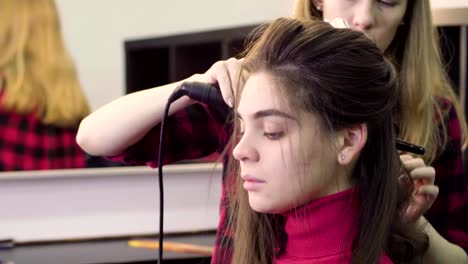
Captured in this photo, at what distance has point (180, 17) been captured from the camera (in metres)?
1.78

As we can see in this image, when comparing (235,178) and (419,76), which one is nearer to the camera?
(235,178)

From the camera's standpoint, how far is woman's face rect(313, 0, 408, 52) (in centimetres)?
103

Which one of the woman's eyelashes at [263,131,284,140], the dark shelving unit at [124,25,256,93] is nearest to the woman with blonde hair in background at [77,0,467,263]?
the woman's eyelashes at [263,131,284,140]

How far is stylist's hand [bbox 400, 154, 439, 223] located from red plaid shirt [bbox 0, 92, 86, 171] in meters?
1.01

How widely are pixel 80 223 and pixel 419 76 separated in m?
1.03

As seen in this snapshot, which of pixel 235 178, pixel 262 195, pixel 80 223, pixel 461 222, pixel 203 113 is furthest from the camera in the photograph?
pixel 80 223

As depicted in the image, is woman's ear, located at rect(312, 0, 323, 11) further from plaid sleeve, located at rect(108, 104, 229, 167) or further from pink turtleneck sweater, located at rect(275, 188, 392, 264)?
pink turtleneck sweater, located at rect(275, 188, 392, 264)

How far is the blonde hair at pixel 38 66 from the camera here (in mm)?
1655

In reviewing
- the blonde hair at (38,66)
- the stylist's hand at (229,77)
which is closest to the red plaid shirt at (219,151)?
the stylist's hand at (229,77)

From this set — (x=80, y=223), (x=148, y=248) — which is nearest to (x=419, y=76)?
(x=148, y=248)

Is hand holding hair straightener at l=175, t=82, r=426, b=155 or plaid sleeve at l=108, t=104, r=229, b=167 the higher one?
hand holding hair straightener at l=175, t=82, r=426, b=155

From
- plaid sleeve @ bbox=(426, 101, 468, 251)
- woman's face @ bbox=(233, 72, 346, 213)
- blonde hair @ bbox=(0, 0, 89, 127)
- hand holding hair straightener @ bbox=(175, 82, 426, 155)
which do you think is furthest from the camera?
blonde hair @ bbox=(0, 0, 89, 127)

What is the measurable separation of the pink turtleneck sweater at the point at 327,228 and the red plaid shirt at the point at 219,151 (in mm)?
167

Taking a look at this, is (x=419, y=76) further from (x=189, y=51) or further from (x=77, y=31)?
(x=77, y=31)
